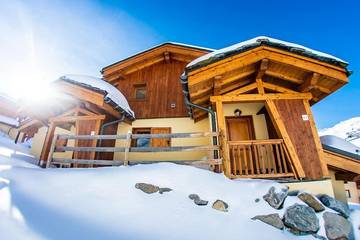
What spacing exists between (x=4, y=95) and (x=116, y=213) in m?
27.5

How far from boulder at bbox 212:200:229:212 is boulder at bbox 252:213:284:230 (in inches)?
20.1

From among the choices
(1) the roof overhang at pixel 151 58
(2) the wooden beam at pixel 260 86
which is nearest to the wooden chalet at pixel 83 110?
(1) the roof overhang at pixel 151 58

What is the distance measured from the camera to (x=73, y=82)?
8.01 meters

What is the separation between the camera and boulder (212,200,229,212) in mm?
3830

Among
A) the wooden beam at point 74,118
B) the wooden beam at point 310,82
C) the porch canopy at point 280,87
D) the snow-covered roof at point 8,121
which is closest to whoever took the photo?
the porch canopy at point 280,87

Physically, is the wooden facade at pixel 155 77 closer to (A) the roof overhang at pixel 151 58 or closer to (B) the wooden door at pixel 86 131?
(A) the roof overhang at pixel 151 58

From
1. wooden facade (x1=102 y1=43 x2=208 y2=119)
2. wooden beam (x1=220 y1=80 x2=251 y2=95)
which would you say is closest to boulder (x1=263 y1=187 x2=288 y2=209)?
wooden beam (x1=220 y1=80 x2=251 y2=95)

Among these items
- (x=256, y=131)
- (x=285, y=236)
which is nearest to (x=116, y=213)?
(x=285, y=236)

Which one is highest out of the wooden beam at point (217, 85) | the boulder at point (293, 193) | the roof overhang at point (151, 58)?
the roof overhang at point (151, 58)

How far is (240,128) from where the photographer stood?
808 centimetres

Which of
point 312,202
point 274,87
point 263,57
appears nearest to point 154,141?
point 274,87

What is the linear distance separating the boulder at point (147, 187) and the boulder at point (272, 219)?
1.94 m

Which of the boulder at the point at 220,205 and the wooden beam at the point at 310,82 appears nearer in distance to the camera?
the boulder at the point at 220,205

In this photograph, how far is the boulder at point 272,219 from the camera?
3.62 m
